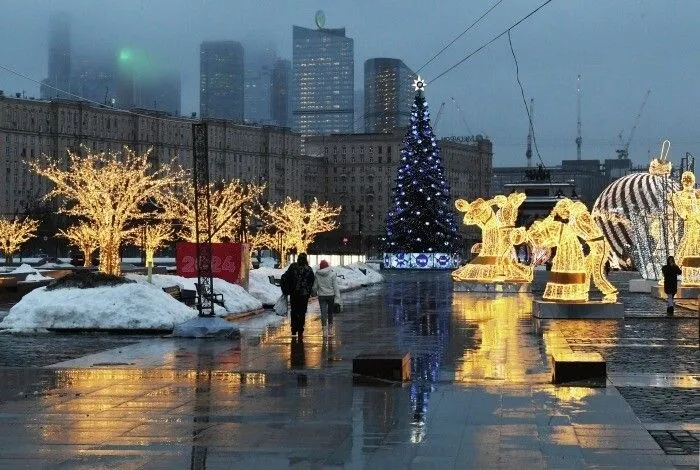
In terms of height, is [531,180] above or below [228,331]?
above

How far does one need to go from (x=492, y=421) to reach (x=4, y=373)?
706 centimetres

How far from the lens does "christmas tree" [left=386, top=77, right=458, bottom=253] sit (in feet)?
250

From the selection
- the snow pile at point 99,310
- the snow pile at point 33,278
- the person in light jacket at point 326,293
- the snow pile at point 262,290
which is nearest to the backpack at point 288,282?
the person in light jacket at point 326,293

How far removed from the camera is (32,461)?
10148 millimetres

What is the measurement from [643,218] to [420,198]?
2571 cm

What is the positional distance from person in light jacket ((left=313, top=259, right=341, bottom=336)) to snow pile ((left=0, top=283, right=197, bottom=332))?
2.82m

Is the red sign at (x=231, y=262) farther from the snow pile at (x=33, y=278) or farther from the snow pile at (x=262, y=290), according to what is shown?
the snow pile at (x=33, y=278)

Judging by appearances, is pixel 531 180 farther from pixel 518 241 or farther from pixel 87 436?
pixel 87 436

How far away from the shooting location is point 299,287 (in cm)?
2173

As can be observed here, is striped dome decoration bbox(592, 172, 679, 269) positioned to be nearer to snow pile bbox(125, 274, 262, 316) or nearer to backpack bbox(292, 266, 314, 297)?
snow pile bbox(125, 274, 262, 316)

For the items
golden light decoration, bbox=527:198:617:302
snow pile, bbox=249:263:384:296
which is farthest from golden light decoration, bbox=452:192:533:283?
golden light decoration, bbox=527:198:617:302

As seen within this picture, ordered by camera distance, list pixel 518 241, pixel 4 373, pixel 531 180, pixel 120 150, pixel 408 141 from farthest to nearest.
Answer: pixel 120 150 < pixel 531 180 < pixel 408 141 < pixel 518 241 < pixel 4 373

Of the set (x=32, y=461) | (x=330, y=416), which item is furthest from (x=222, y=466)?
(x=330, y=416)

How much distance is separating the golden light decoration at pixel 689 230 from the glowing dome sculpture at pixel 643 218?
4610 mm
